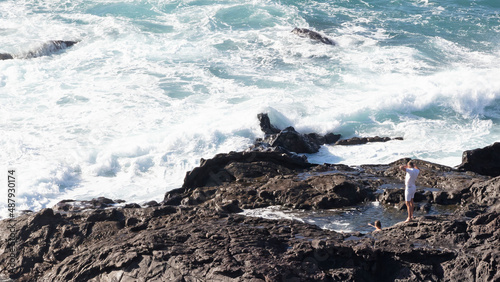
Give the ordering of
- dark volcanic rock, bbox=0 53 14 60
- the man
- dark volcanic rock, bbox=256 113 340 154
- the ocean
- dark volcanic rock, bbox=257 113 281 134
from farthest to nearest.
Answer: dark volcanic rock, bbox=0 53 14 60
dark volcanic rock, bbox=257 113 281 134
the ocean
dark volcanic rock, bbox=256 113 340 154
the man

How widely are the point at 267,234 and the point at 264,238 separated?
0.92ft

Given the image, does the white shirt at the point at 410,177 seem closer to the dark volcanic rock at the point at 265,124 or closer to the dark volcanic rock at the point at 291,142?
the dark volcanic rock at the point at 291,142

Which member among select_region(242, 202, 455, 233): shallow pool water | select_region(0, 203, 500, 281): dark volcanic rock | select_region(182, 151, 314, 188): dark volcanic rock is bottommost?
select_region(182, 151, 314, 188): dark volcanic rock

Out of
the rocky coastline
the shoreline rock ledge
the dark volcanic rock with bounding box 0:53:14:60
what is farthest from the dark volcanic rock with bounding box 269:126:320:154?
the dark volcanic rock with bounding box 0:53:14:60

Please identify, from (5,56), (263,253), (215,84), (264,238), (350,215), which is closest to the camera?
(263,253)

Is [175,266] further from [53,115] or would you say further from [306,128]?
[53,115]

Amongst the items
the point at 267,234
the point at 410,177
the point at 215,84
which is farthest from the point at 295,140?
the point at 215,84

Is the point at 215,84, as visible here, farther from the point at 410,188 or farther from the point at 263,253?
the point at 263,253

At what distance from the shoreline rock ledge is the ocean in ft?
12.7

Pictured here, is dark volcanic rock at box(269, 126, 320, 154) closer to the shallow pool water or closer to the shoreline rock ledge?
the shoreline rock ledge

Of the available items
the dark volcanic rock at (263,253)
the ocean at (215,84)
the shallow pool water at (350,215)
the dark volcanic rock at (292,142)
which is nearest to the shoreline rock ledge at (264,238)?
the dark volcanic rock at (263,253)

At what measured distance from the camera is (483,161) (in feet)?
45.8

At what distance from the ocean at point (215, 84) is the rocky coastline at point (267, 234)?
9.74ft

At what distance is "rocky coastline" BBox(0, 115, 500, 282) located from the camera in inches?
331
